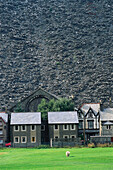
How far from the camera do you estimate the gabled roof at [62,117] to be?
90.2 metres

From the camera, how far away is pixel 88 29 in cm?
19900

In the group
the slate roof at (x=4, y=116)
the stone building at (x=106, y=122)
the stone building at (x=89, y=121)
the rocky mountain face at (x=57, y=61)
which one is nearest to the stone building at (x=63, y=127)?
the stone building at (x=106, y=122)

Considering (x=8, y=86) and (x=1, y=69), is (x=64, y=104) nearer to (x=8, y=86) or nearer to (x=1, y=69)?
(x=8, y=86)

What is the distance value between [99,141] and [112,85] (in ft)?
267

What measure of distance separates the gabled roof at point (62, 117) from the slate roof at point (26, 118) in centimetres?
246

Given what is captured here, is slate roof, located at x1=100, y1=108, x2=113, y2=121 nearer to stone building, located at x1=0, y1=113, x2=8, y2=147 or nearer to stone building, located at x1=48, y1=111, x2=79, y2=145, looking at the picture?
stone building, located at x1=48, y1=111, x2=79, y2=145

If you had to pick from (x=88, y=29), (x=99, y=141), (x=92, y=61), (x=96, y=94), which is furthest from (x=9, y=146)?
(x=88, y=29)

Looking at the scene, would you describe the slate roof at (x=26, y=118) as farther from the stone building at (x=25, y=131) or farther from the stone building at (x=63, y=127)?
the stone building at (x=63, y=127)

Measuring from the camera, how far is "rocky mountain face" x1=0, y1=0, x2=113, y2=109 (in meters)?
154

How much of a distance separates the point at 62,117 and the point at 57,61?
289 feet

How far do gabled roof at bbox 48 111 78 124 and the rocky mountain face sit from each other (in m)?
48.0

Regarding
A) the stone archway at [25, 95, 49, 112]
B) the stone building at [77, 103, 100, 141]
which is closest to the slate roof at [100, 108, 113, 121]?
the stone building at [77, 103, 100, 141]

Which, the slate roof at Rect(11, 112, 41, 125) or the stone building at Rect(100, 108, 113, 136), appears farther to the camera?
the stone building at Rect(100, 108, 113, 136)

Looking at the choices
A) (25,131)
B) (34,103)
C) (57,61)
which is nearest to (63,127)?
(25,131)
